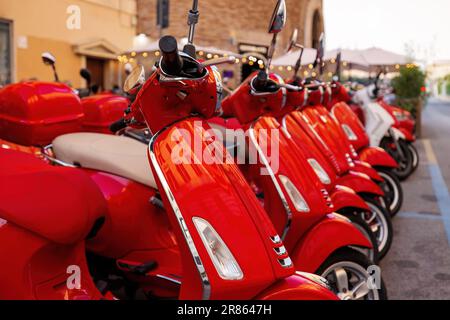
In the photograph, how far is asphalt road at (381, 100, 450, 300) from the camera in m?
3.21

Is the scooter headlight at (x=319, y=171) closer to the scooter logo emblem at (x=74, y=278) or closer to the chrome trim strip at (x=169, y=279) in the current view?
the chrome trim strip at (x=169, y=279)

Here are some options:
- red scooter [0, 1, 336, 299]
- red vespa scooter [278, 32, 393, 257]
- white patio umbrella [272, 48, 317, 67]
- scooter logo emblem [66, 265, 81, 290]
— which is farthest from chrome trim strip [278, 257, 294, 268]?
white patio umbrella [272, 48, 317, 67]

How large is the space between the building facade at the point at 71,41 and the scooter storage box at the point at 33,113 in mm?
3502

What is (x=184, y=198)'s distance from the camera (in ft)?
5.57

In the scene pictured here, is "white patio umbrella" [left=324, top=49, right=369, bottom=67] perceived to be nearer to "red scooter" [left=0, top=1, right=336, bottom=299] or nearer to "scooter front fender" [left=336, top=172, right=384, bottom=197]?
"scooter front fender" [left=336, top=172, right=384, bottom=197]

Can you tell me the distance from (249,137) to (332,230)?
643 millimetres

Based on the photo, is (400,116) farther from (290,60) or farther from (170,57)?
(170,57)

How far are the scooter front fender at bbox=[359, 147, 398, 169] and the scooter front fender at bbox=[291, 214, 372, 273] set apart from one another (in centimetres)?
245

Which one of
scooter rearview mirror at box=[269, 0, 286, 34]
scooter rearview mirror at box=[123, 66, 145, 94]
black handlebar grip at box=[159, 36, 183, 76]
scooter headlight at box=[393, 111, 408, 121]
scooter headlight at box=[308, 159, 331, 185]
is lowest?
scooter headlight at box=[393, 111, 408, 121]

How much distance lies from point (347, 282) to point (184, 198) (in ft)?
3.64

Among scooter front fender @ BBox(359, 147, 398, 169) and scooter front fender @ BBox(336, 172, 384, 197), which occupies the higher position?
scooter front fender @ BBox(336, 172, 384, 197)

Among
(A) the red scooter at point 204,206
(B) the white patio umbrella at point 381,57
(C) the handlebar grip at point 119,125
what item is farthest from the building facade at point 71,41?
(B) the white patio umbrella at point 381,57
